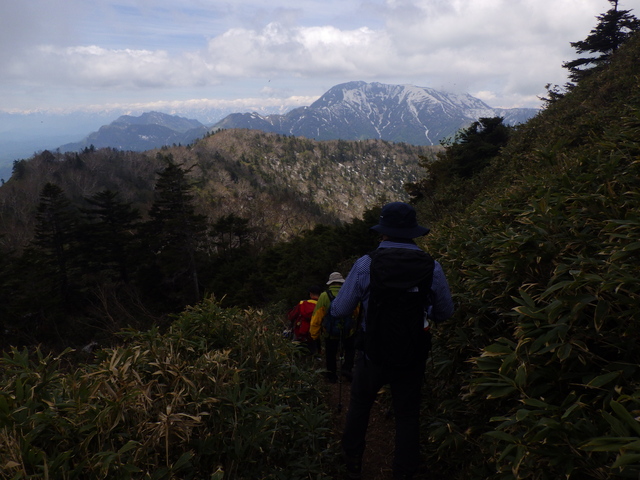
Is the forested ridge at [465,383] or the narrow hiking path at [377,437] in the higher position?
the forested ridge at [465,383]

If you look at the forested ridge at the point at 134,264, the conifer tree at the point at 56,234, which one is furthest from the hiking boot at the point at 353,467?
the conifer tree at the point at 56,234

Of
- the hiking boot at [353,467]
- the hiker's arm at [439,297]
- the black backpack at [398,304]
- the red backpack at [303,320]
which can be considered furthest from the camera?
the red backpack at [303,320]

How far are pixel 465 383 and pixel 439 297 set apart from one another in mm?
1126

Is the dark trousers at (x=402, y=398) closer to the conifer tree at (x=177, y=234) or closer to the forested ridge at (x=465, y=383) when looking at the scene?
the forested ridge at (x=465, y=383)

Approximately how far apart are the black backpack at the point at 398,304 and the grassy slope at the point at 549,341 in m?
0.51

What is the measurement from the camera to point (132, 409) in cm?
254

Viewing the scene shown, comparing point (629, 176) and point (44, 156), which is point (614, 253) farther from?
point (44, 156)

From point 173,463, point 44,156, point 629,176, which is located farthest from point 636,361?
point 44,156

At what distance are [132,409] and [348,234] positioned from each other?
24512 millimetres

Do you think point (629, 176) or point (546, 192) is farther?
point (546, 192)

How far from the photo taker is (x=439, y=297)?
296 centimetres

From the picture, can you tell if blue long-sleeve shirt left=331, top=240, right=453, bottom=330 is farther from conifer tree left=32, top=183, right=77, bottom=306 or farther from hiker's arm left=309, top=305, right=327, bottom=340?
conifer tree left=32, top=183, right=77, bottom=306

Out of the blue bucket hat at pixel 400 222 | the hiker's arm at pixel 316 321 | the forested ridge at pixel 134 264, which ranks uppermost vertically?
the blue bucket hat at pixel 400 222

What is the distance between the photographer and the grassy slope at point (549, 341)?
187cm
